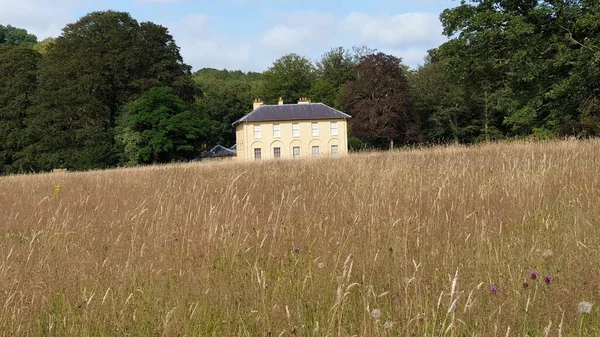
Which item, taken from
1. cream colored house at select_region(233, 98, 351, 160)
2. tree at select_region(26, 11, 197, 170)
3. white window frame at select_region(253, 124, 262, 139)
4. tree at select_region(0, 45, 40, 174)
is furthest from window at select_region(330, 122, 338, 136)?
tree at select_region(0, 45, 40, 174)

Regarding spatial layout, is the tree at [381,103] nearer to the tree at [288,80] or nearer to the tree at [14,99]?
the tree at [288,80]

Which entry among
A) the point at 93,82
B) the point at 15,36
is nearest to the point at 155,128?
the point at 93,82

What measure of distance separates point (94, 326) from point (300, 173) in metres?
5.66

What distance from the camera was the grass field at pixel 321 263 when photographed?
2490 mm

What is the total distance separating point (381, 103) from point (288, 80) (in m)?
24.2

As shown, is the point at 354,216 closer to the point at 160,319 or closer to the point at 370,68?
the point at 160,319

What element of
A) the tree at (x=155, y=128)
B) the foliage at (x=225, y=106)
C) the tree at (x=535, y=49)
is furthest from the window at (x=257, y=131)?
the tree at (x=535, y=49)

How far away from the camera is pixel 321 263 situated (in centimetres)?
307

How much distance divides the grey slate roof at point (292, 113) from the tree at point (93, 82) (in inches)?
302

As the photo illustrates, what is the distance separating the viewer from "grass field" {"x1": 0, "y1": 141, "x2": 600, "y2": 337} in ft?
8.17

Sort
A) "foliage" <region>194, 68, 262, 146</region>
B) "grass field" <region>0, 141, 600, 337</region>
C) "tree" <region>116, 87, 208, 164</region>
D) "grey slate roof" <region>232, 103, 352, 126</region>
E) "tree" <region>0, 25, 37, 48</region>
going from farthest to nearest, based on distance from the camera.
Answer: "tree" <region>0, 25, 37, 48</region> < "foliage" <region>194, 68, 262, 146</region> < "grey slate roof" <region>232, 103, 352, 126</region> < "tree" <region>116, 87, 208, 164</region> < "grass field" <region>0, 141, 600, 337</region>

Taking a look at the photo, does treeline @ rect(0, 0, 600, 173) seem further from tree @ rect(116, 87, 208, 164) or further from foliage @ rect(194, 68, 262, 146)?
foliage @ rect(194, 68, 262, 146)

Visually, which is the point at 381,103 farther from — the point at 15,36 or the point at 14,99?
the point at 15,36

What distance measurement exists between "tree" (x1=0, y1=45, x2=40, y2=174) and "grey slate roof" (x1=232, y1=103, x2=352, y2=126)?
822 inches
